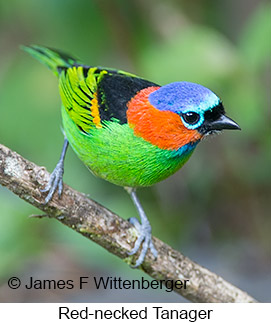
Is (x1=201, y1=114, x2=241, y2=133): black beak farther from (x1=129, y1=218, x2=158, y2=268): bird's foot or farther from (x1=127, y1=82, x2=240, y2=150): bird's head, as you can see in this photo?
(x1=129, y1=218, x2=158, y2=268): bird's foot

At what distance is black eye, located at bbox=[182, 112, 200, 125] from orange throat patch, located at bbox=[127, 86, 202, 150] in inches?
1.4

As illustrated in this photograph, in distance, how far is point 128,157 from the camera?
2.92 meters

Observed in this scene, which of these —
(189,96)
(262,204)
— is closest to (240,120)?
(262,204)

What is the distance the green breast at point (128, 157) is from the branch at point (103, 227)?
221 mm

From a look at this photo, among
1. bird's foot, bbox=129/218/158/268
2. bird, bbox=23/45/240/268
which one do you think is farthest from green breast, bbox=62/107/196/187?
bird's foot, bbox=129/218/158/268

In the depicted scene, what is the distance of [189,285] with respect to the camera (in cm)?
309

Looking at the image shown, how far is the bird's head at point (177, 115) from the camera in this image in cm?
269

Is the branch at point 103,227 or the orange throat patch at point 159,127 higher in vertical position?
the orange throat patch at point 159,127

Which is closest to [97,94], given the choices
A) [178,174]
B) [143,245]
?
[143,245]

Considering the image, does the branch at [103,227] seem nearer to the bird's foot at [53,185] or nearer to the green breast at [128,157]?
the bird's foot at [53,185]

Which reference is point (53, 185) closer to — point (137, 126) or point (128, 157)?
point (128, 157)

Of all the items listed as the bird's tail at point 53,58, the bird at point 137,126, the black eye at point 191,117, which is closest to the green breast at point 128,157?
the bird at point 137,126

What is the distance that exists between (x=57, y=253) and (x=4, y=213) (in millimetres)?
874
